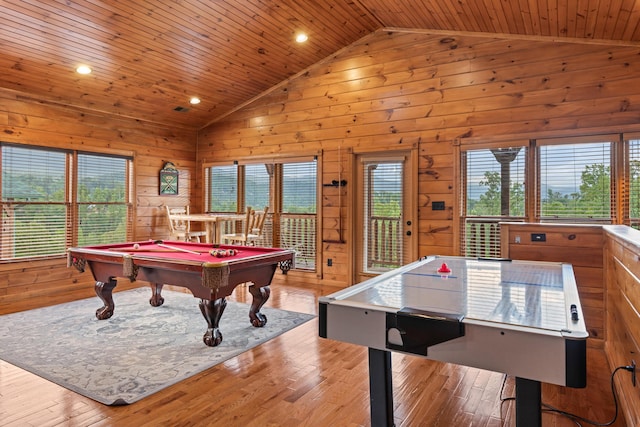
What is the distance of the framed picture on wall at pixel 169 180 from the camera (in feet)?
22.6

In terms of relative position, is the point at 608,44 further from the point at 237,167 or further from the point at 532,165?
the point at 237,167

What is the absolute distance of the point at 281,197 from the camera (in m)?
6.64

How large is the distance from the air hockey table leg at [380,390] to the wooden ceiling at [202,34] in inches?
139

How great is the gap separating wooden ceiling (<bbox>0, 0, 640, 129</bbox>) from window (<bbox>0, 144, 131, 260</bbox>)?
2.67ft

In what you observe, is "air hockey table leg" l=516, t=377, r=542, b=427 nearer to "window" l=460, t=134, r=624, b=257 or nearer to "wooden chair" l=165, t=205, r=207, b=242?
"window" l=460, t=134, r=624, b=257

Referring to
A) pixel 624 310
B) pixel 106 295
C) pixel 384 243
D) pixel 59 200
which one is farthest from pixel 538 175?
pixel 59 200

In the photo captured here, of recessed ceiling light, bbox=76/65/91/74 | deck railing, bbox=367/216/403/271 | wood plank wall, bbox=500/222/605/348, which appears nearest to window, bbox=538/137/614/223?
wood plank wall, bbox=500/222/605/348

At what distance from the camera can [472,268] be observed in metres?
2.77

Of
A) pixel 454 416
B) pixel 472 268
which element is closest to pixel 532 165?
pixel 472 268

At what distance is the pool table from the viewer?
3.20 meters

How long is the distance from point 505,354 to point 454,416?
1.18 meters

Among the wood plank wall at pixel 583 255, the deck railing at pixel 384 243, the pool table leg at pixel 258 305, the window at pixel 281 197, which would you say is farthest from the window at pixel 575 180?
the pool table leg at pixel 258 305

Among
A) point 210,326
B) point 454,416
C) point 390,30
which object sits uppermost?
point 390,30

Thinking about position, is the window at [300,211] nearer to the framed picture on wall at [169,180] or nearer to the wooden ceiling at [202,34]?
the wooden ceiling at [202,34]
